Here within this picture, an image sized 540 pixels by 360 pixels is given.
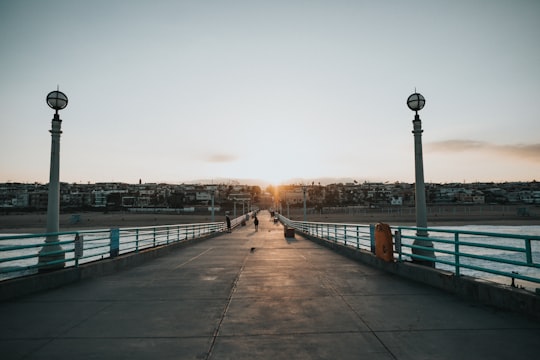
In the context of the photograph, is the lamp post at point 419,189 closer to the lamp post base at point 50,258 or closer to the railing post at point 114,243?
the railing post at point 114,243

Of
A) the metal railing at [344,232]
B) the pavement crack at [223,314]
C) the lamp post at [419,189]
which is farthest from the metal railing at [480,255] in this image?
the pavement crack at [223,314]

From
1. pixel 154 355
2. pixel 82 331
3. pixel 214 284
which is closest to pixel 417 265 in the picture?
pixel 214 284

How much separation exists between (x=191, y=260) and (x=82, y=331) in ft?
26.6

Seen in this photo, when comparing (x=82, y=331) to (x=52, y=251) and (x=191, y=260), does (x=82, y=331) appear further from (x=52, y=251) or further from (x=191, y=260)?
(x=191, y=260)

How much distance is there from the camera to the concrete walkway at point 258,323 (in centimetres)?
423

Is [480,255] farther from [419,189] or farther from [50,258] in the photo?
[50,258]

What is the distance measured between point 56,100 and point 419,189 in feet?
36.9

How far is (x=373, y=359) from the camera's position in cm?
398

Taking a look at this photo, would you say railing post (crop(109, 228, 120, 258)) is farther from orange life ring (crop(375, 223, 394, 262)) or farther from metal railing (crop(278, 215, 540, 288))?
orange life ring (crop(375, 223, 394, 262))

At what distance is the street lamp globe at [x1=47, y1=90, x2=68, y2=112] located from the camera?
9.59 meters

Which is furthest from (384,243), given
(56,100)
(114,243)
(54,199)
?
(56,100)

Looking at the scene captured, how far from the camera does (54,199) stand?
9211 millimetres

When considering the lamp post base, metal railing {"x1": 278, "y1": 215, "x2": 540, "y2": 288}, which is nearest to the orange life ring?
metal railing {"x1": 278, "y1": 215, "x2": 540, "y2": 288}

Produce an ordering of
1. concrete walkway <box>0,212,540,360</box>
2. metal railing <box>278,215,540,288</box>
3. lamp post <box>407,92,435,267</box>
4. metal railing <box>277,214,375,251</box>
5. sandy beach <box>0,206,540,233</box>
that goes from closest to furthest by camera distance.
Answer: concrete walkway <box>0,212,540,360</box> < metal railing <box>278,215,540,288</box> < lamp post <box>407,92,435,267</box> < metal railing <box>277,214,375,251</box> < sandy beach <box>0,206,540,233</box>
